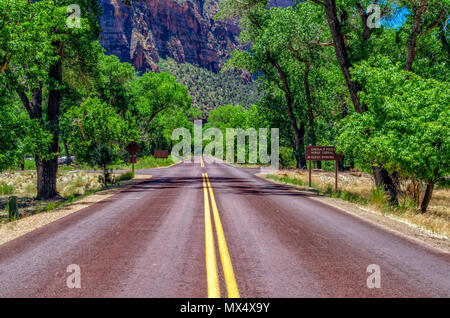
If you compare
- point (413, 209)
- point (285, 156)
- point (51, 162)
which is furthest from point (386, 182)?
point (285, 156)

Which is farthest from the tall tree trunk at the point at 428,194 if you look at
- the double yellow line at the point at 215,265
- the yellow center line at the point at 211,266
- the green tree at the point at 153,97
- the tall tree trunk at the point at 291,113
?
the green tree at the point at 153,97

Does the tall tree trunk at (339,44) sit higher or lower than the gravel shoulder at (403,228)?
higher

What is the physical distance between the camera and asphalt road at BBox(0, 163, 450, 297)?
4508mm

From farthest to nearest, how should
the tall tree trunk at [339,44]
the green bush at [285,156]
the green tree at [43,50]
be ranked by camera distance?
1. the green bush at [285,156]
2. the tall tree trunk at [339,44]
3. the green tree at [43,50]

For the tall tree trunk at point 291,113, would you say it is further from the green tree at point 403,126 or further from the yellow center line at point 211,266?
the yellow center line at point 211,266

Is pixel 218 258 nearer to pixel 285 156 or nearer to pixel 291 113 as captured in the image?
pixel 291 113

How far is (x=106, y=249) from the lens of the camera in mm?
6445

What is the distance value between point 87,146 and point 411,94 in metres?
19.5

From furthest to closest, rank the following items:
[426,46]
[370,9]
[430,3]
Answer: [426,46]
[370,9]
[430,3]

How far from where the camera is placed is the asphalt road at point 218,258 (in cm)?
451

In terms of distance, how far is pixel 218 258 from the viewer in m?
5.86

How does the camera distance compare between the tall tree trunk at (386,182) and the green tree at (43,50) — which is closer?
the green tree at (43,50)
